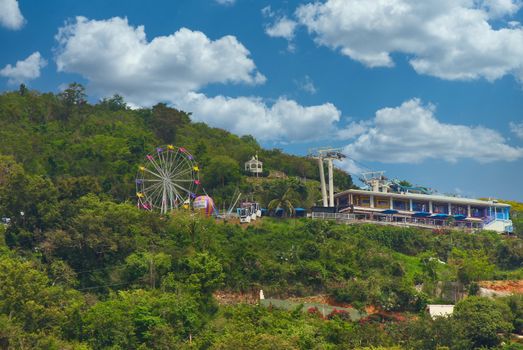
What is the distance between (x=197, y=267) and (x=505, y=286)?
837 inches

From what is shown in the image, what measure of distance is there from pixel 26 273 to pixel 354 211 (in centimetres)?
3609

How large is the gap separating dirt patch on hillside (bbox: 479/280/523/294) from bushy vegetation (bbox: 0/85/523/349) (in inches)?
38.4

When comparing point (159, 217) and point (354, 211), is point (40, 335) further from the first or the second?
point (354, 211)

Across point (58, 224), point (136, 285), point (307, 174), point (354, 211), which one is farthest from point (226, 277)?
point (307, 174)

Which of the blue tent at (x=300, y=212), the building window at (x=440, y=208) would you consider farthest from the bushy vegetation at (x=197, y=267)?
the building window at (x=440, y=208)

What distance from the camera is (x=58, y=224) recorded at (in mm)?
46125

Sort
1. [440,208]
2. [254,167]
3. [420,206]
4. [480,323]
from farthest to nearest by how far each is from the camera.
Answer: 1. [254,167]
2. [440,208]
3. [420,206]
4. [480,323]

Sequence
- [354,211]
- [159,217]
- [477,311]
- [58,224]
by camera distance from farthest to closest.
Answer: [354,211]
[159,217]
[58,224]
[477,311]

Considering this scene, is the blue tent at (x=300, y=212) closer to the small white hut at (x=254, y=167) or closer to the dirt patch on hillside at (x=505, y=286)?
the small white hut at (x=254, y=167)

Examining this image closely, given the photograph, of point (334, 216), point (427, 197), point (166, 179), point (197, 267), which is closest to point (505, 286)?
point (334, 216)

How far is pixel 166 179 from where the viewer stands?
57250 mm

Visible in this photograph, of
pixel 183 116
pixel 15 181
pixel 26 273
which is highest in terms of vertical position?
pixel 183 116

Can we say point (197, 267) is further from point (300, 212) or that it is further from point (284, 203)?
point (300, 212)

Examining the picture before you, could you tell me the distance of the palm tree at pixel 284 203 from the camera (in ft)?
193
